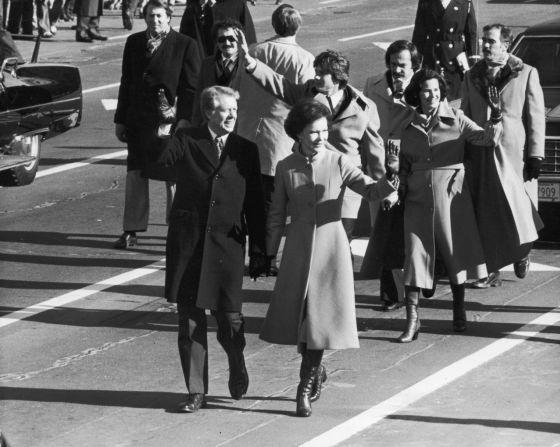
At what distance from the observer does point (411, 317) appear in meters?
11.1

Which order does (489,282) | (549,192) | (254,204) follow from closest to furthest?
(254,204) → (489,282) → (549,192)

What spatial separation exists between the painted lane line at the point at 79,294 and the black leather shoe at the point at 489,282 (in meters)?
2.63

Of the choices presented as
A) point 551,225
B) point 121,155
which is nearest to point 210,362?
point 551,225

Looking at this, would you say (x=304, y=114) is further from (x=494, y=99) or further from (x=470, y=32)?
(x=470, y=32)

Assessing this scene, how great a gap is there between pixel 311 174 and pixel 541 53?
6.49 metres

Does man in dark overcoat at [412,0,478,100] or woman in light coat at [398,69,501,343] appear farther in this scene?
man in dark overcoat at [412,0,478,100]

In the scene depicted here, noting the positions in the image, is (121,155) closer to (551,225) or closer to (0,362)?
(551,225)

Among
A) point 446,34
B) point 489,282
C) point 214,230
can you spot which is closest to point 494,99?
point 489,282

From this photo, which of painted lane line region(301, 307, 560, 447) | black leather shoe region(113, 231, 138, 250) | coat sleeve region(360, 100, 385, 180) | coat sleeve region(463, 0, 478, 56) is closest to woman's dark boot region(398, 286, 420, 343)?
painted lane line region(301, 307, 560, 447)

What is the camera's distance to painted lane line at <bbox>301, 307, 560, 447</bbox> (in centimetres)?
909

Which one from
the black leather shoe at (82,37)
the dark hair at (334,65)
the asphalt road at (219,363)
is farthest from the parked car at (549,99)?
the black leather shoe at (82,37)

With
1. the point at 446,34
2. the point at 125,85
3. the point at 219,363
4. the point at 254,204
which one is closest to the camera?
the point at 254,204

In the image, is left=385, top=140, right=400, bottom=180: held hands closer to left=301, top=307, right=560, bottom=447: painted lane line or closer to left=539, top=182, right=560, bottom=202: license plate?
left=301, top=307, right=560, bottom=447: painted lane line

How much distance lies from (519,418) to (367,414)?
87 cm
